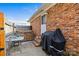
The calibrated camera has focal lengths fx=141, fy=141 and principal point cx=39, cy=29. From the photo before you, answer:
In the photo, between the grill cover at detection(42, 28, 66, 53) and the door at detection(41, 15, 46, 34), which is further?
the door at detection(41, 15, 46, 34)

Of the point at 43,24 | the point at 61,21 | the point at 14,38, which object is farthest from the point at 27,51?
the point at 61,21

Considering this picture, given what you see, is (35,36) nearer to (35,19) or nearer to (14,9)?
(35,19)

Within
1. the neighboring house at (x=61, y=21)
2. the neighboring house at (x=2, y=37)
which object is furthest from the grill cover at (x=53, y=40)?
the neighboring house at (x=2, y=37)

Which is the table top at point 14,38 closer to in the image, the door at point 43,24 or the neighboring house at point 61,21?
the neighboring house at point 61,21

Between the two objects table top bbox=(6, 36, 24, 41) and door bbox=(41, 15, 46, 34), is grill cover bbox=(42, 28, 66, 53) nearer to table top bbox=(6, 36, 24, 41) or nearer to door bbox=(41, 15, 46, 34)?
door bbox=(41, 15, 46, 34)

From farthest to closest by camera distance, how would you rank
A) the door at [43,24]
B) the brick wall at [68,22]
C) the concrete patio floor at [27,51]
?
the door at [43,24] → the concrete patio floor at [27,51] → the brick wall at [68,22]

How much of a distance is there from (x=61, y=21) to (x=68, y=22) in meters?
0.13

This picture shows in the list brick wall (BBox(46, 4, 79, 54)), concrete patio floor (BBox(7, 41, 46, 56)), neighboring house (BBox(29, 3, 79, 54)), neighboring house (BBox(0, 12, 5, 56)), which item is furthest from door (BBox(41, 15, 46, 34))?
neighboring house (BBox(0, 12, 5, 56))

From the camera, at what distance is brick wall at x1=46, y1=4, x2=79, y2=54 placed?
8.20 ft

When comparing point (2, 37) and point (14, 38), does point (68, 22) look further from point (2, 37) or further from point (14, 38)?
point (2, 37)

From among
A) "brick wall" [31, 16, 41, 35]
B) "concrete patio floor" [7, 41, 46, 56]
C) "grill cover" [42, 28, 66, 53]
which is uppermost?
"brick wall" [31, 16, 41, 35]

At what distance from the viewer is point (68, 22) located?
8.49 feet

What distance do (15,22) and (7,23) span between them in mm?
158

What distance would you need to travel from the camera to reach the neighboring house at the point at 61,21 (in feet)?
8.24
